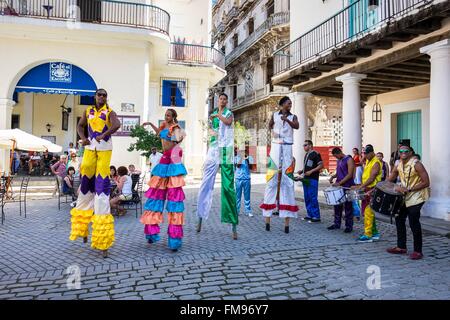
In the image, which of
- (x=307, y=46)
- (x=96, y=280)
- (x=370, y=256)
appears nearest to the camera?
(x=96, y=280)

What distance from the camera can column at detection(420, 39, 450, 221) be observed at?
787 centimetres

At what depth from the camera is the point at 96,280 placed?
158 inches

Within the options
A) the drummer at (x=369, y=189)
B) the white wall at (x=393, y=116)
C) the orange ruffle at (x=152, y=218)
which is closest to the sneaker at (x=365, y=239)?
the drummer at (x=369, y=189)

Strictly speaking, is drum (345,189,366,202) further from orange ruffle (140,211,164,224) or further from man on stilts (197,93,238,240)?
orange ruffle (140,211,164,224)

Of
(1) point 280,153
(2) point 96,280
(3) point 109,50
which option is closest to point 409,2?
(1) point 280,153

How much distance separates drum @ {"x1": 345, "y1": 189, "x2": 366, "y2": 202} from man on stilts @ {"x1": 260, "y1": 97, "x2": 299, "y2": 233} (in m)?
1.00

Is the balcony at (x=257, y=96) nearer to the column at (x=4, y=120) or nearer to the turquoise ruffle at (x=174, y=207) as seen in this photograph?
the column at (x=4, y=120)

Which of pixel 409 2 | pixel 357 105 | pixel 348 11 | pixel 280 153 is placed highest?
pixel 348 11

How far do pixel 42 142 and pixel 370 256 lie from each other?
10655 mm

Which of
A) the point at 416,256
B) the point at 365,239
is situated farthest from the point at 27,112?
the point at 416,256

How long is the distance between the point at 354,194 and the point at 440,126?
313cm

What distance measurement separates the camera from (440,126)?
26.4ft

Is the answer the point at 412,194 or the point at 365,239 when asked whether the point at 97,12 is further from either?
the point at 412,194
